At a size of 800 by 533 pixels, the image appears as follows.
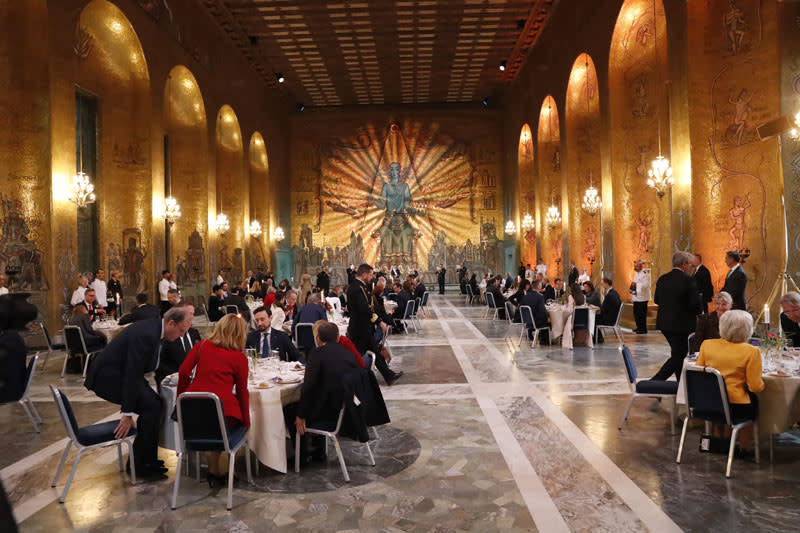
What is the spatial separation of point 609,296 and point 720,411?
239 inches

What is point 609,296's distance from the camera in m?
10.2

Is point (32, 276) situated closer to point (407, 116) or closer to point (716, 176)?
point (716, 176)

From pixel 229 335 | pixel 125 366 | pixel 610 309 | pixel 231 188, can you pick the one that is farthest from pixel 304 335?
pixel 231 188

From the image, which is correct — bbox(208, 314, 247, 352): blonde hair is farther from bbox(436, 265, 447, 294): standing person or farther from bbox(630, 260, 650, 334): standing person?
bbox(436, 265, 447, 294): standing person

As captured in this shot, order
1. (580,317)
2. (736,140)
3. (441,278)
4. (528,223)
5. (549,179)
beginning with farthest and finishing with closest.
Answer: (441,278)
(528,223)
(549,179)
(580,317)
(736,140)

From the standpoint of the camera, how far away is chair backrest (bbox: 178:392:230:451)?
12.5 ft

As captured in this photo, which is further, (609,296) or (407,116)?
(407,116)

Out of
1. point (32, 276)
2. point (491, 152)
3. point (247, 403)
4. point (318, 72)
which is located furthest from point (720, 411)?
point (491, 152)

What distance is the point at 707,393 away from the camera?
14.1 ft

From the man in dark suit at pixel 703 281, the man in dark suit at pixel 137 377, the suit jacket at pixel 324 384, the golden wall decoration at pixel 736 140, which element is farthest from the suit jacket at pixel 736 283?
the man in dark suit at pixel 137 377

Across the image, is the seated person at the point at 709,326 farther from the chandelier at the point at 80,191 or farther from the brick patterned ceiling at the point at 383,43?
the brick patterned ceiling at the point at 383,43

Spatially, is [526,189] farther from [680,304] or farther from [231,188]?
[680,304]

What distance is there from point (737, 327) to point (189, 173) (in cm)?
1590

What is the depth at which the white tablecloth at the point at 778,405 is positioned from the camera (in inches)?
169
